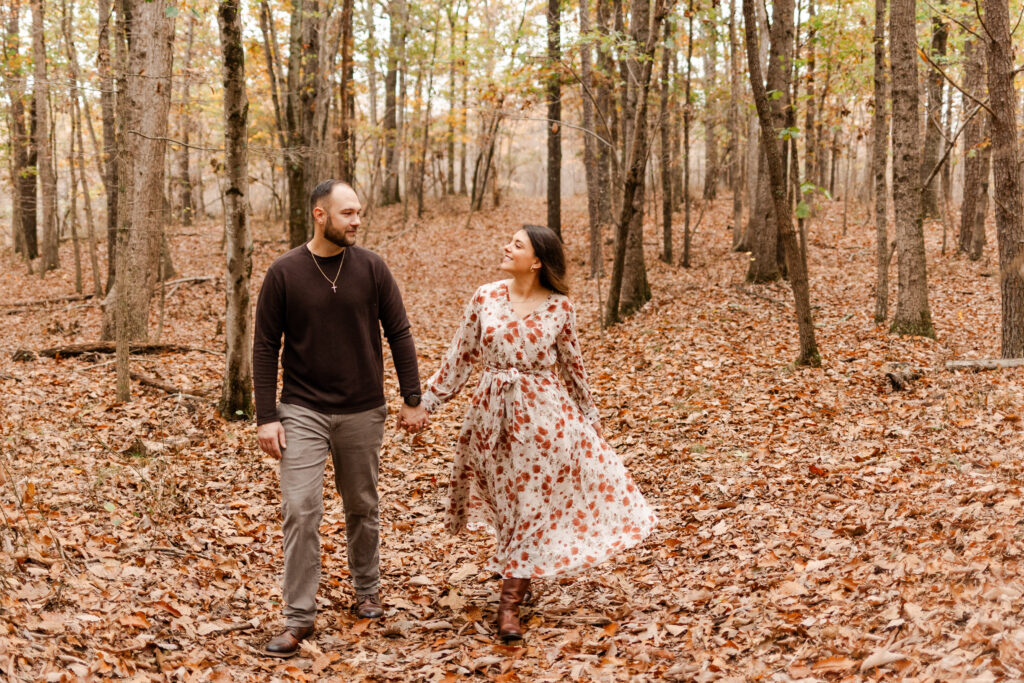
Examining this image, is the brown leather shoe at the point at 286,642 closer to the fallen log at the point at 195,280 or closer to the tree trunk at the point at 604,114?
the tree trunk at the point at 604,114

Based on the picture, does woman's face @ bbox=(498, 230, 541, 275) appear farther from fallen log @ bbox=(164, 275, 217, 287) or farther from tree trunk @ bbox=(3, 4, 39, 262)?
tree trunk @ bbox=(3, 4, 39, 262)

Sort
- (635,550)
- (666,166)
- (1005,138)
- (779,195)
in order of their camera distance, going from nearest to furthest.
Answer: (635,550) < (1005,138) < (779,195) < (666,166)

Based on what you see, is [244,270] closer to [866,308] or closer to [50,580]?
[50,580]

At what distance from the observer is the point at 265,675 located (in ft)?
12.6

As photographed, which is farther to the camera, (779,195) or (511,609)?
(779,195)

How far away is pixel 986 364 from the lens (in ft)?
28.1

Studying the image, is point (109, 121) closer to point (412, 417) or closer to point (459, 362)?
point (459, 362)

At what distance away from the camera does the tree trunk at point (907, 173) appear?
395 inches

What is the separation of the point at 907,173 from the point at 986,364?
3.02 metres

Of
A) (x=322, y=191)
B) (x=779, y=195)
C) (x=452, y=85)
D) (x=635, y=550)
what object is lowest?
(x=635, y=550)

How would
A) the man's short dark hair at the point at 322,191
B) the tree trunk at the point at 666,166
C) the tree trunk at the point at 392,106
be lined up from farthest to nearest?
the tree trunk at the point at 392,106, the tree trunk at the point at 666,166, the man's short dark hair at the point at 322,191

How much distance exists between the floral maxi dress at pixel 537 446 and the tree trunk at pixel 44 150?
13636mm

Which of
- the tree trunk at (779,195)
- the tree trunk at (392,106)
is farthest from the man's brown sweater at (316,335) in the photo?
the tree trunk at (392,106)

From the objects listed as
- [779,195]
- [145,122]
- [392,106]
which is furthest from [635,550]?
[392,106]
